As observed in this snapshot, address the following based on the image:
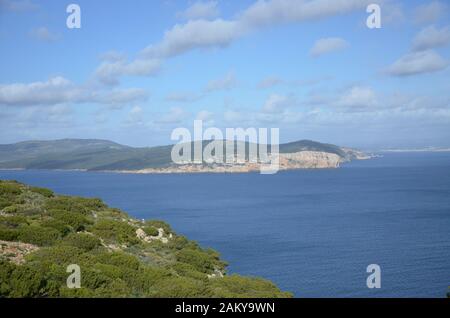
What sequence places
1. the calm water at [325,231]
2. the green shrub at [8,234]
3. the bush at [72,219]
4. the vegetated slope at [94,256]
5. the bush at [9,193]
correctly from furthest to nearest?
the calm water at [325,231] < the bush at [9,193] < the bush at [72,219] < the green shrub at [8,234] < the vegetated slope at [94,256]

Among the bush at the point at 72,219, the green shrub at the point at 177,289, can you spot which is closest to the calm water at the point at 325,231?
the bush at the point at 72,219

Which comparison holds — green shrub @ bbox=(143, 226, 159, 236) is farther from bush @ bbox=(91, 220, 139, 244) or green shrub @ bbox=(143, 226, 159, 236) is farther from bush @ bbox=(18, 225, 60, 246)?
bush @ bbox=(18, 225, 60, 246)

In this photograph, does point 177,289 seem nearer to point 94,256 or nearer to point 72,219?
point 94,256

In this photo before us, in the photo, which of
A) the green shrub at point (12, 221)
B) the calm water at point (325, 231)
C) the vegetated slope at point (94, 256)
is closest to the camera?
the vegetated slope at point (94, 256)

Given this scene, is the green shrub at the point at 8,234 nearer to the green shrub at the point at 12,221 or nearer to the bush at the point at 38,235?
the bush at the point at 38,235

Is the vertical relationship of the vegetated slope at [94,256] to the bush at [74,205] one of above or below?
below

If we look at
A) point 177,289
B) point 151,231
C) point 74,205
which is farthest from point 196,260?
point 177,289
